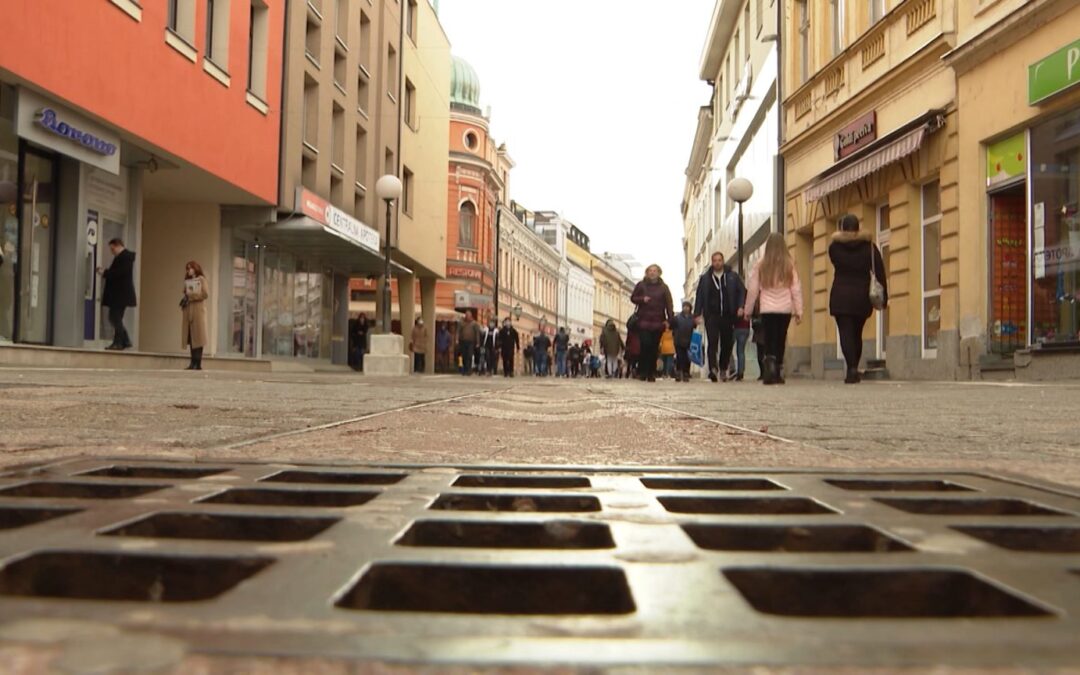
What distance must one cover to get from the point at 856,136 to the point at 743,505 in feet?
58.0

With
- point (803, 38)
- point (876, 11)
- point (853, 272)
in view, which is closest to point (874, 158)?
point (876, 11)

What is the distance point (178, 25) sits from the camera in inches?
671

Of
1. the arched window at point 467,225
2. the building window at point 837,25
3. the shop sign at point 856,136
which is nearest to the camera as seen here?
the shop sign at point 856,136

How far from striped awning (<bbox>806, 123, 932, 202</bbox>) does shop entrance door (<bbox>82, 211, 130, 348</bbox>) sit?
12.8 m

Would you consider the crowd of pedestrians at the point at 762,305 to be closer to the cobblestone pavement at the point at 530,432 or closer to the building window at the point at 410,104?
the cobblestone pavement at the point at 530,432

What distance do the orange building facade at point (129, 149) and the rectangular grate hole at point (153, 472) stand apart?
36.6 feet

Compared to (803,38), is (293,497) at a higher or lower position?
lower

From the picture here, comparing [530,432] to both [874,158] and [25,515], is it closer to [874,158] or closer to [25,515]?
[25,515]

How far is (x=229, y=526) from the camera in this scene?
4.73ft

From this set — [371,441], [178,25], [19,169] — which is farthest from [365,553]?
[178,25]

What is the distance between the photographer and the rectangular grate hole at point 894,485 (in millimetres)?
2057

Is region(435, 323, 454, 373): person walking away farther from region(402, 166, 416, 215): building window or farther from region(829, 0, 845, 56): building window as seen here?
region(829, 0, 845, 56): building window

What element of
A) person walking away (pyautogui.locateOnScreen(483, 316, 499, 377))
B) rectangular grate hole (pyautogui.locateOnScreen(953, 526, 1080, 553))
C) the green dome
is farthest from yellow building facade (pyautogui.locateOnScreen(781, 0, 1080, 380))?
the green dome

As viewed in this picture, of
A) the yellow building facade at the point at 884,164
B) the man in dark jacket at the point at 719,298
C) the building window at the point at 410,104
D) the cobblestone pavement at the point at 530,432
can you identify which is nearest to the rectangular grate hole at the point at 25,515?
the cobblestone pavement at the point at 530,432
